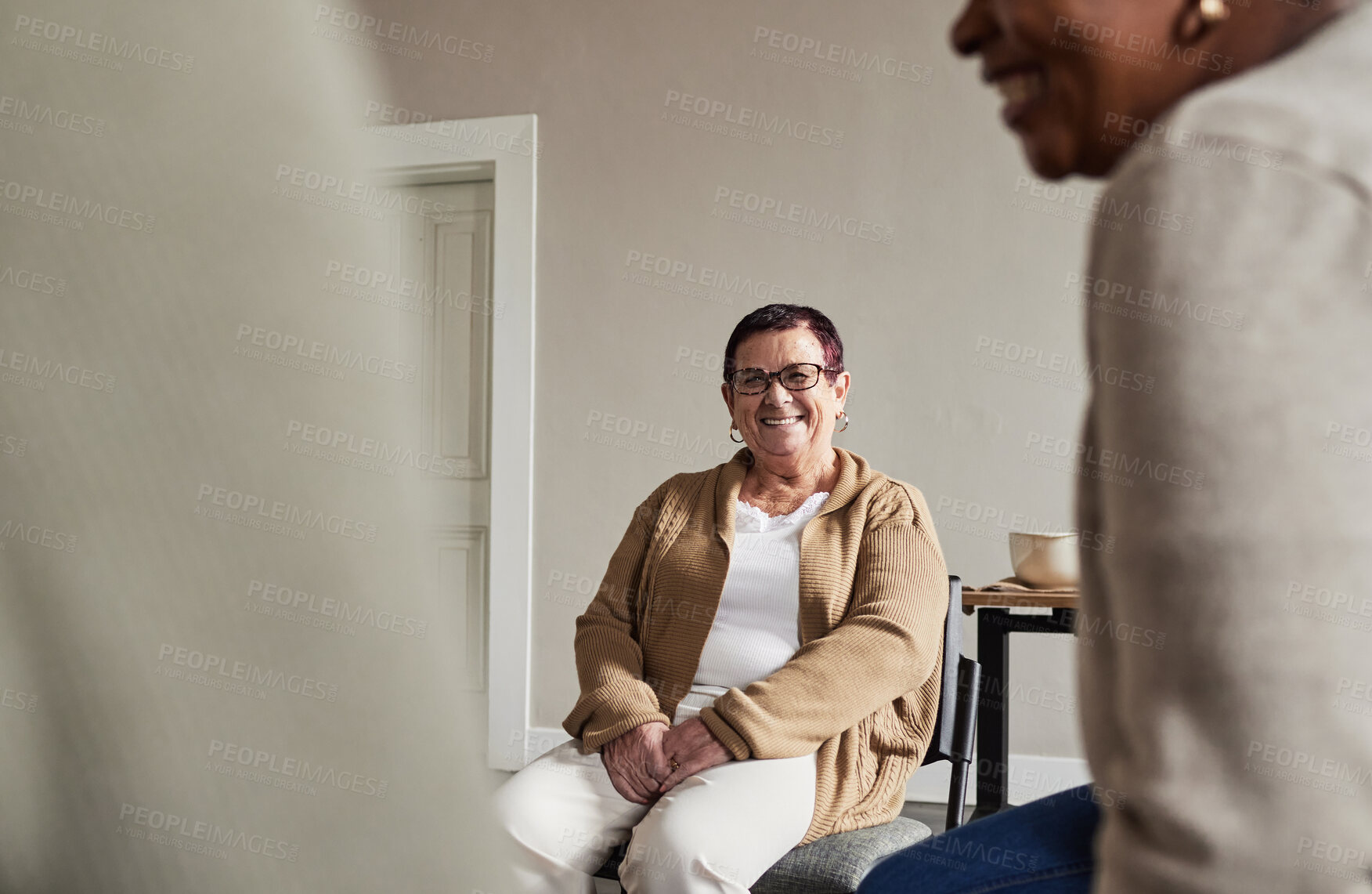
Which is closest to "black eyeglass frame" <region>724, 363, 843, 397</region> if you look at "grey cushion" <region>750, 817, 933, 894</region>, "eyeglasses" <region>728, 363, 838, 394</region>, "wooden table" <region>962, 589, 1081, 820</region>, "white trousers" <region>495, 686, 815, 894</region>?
"eyeglasses" <region>728, 363, 838, 394</region>

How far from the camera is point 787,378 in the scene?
172 centimetres

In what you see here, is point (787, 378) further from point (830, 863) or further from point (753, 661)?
point (830, 863)

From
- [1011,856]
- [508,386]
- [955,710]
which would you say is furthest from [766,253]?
[1011,856]

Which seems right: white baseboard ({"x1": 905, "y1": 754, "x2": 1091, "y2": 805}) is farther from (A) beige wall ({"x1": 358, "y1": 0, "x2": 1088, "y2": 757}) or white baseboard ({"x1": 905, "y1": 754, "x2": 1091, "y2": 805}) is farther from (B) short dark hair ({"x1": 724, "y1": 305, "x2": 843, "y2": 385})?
(B) short dark hair ({"x1": 724, "y1": 305, "x2": 843, "y2": 385})

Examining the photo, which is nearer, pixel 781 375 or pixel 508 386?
pixel 781 375

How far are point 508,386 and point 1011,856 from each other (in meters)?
2.76

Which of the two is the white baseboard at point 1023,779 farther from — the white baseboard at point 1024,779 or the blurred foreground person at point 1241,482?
the blurred foreground person at point 1241,482

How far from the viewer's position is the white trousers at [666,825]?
1.21m

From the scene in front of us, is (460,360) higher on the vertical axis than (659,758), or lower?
higher

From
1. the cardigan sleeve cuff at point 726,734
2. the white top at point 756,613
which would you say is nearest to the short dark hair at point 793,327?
the white top at point 756,613

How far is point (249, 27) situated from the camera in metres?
0.20

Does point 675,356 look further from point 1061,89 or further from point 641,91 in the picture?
point 1061,89

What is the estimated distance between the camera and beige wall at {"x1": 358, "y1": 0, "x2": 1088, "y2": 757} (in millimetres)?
2869

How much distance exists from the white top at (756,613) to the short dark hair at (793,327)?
1.04 feet
